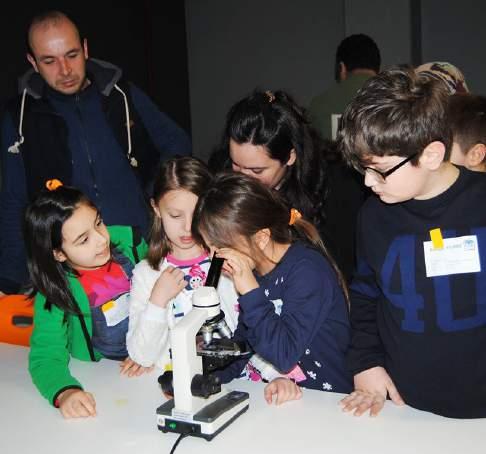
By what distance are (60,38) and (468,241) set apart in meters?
1.69

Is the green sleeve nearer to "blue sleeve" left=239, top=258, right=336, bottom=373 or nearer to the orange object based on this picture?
the orange object

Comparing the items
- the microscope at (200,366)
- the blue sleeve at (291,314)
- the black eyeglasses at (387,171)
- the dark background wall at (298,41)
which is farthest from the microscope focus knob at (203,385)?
the dark background wall at (298,41)

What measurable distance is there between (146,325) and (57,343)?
27 centimetres

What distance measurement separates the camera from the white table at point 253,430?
1.20 metres

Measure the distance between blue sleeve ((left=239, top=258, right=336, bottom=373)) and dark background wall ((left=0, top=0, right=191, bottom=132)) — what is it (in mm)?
2853

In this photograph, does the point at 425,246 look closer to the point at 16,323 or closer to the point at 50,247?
the point at 50,247

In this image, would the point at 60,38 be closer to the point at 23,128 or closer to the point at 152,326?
the point at 23,128

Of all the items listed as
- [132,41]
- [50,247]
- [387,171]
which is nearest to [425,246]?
[387,171]

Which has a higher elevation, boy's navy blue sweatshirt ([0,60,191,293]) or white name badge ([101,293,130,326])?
boy's navy blue sweatshirt ([0,60,191,293])

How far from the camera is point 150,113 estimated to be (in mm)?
2518

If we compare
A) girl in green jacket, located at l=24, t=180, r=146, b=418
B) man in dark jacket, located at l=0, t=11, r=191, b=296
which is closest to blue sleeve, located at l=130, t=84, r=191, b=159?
man in dark jacket, located at l=0, t=11, r=191, b=296

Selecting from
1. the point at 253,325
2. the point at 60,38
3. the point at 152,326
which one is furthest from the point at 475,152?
the point at 60,38

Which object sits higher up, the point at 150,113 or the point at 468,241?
the point at 150,113

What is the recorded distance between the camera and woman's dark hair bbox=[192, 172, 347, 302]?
1577 millimetres
